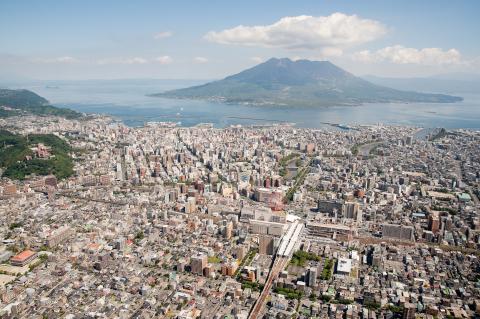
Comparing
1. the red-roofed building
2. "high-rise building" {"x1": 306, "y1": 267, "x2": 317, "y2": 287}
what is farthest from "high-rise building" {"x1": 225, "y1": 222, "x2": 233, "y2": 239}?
the red-roofed building

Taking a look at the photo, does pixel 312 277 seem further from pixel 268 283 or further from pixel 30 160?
pixel 30 160

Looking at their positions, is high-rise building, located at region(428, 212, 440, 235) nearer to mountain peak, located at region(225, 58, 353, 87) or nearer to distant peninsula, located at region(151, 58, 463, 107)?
distant peninsula, located at region(151, 58, 463, 107)

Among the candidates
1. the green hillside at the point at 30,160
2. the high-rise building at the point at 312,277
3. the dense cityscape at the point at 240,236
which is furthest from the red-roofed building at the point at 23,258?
the green hillside at the point at 30,160

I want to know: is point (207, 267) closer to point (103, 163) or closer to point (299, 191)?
point (299, 191)

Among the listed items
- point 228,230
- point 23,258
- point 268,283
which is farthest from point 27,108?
point 268,283

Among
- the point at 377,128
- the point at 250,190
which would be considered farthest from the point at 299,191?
the point at 377,128

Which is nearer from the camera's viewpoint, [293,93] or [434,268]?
[434,268]

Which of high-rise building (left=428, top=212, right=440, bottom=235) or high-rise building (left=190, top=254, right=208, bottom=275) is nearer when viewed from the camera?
high-rise building (left=190, top=254, right=208, bottom=275)
